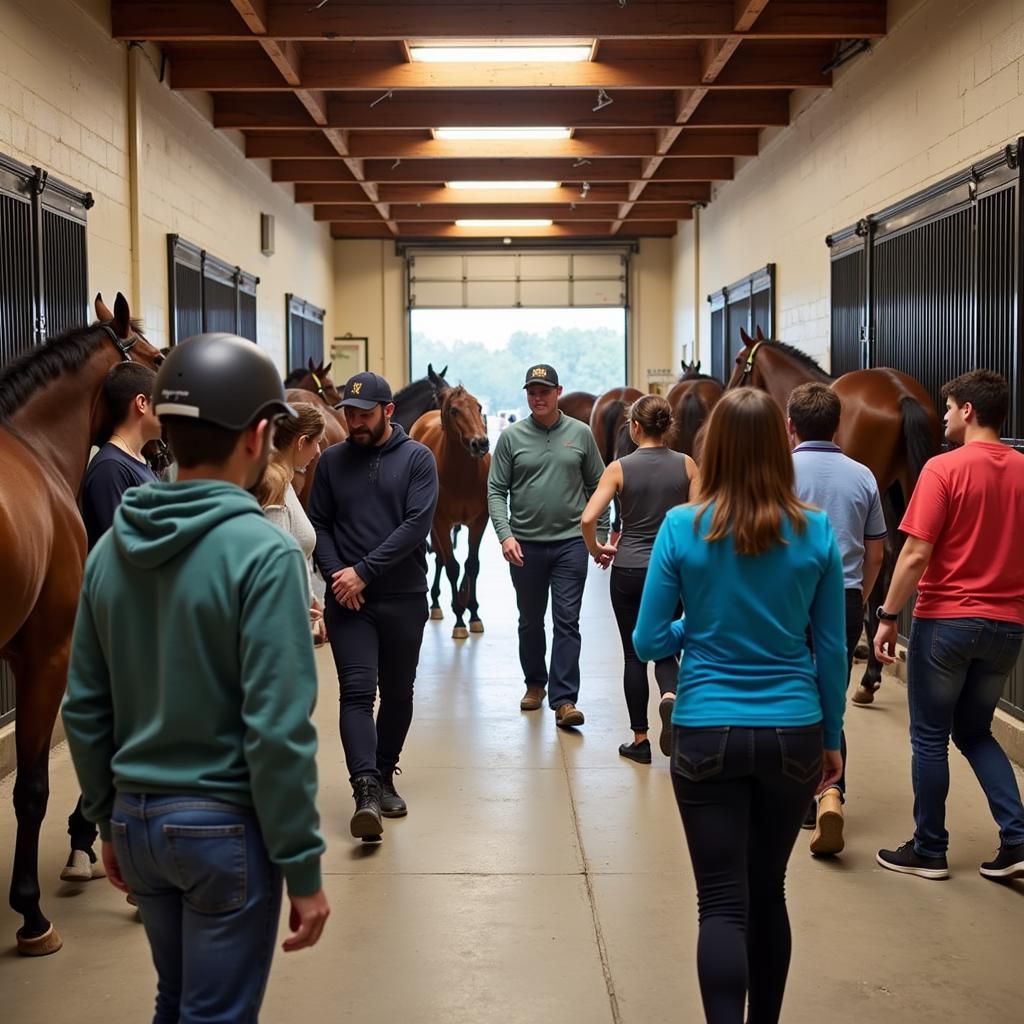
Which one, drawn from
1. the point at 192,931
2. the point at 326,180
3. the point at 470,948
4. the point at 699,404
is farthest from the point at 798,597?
the point at 326,180

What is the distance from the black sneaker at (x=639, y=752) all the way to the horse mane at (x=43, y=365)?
291cm

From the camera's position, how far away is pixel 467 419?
320 inches

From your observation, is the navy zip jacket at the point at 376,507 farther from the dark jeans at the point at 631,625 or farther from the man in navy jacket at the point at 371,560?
the dark jeans at the point at 631,625

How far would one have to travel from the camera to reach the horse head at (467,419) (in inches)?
319

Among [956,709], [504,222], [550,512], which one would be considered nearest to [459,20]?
[550,512]

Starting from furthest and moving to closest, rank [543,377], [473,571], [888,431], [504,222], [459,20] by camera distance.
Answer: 1. [504,222]
2. [473,571]
3. [459,20]
4. [888,431]
5. [543,377]

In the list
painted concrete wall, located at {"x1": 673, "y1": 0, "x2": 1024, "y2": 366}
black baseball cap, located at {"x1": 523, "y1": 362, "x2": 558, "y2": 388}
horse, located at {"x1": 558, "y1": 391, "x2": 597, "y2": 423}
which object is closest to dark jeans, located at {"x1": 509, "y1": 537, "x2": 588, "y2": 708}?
black baseball cap, located at {"x1": 523, "y1": 362, "x2": 558, "y2": 388}

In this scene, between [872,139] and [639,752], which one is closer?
[639,752]

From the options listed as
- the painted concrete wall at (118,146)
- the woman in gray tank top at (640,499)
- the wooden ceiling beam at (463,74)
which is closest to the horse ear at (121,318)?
the woman in gray tank top at (640,499)

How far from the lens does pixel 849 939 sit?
3430 mm

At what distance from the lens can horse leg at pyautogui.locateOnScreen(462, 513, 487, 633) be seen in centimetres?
859

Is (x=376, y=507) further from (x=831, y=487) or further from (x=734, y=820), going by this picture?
(x=734, y=820)

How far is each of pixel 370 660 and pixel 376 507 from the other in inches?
22.5

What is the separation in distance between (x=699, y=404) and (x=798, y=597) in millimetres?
7281
